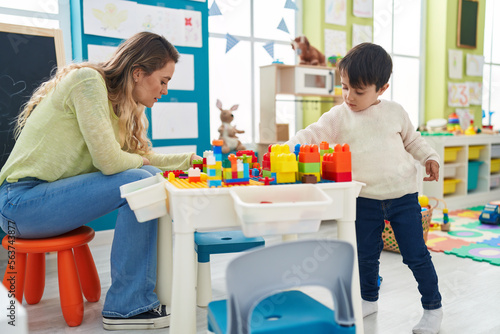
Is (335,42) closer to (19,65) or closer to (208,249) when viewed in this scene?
(19,65)

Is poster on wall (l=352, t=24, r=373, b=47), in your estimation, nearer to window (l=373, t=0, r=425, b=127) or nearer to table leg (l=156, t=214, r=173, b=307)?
window (l=373, t=0, r=425, b=127)

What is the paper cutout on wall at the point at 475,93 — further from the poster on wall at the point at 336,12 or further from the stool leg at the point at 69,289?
the stool leg at the point at 69,289

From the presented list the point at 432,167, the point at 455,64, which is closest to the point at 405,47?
the point at 455,64

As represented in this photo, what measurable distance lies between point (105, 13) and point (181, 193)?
2.08 meters

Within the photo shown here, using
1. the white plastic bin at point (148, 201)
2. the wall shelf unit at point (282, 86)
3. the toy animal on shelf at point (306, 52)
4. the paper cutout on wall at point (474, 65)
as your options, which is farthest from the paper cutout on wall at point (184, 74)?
the paper cutout on wall at point (474, 65)

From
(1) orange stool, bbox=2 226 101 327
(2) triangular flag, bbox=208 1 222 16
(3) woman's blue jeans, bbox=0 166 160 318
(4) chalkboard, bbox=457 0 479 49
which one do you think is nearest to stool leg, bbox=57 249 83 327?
(1) orange stool, bbox=2 226 101 327

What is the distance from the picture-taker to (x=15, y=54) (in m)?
2.38

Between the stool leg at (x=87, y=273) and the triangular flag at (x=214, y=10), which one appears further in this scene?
the triangular flag at (x=214, y=10)

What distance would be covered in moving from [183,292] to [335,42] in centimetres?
329

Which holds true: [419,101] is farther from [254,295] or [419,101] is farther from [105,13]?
[254,295]

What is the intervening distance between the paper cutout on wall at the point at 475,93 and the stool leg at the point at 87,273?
452 cm

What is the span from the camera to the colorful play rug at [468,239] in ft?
8.74

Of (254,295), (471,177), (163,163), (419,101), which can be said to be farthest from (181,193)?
(419,101)

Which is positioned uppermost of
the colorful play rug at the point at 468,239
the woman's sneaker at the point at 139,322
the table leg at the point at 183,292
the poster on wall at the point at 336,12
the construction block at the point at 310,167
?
the poster on wall at the point at 336,12
